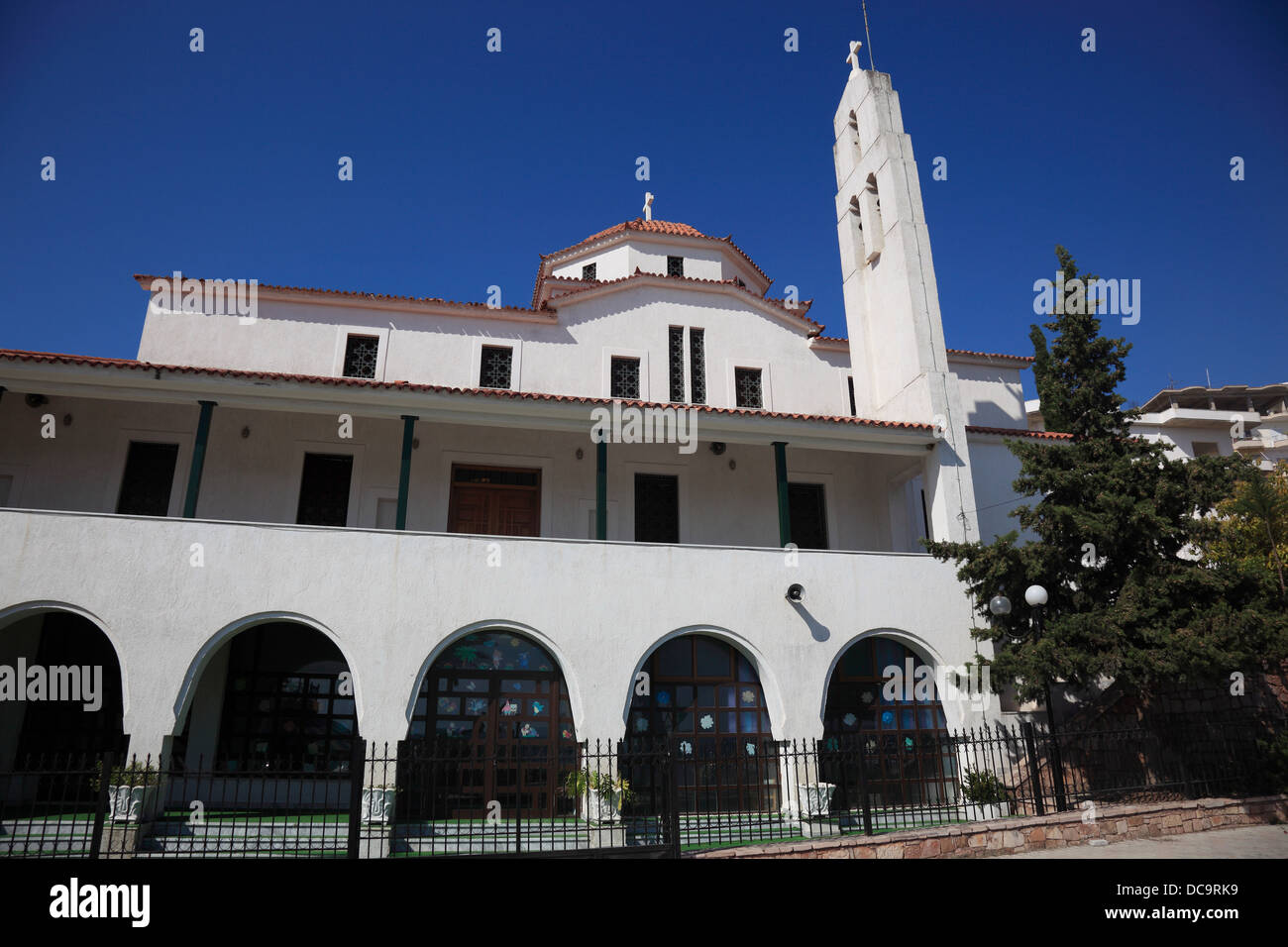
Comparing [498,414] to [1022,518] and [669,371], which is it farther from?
[1022,518]

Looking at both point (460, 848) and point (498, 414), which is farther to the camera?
point (498, 414)

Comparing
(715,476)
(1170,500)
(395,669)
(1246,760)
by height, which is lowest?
(1246,760)

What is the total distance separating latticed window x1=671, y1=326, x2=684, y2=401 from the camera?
1830cm

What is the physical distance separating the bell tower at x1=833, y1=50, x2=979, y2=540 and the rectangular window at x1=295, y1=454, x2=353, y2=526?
11037 mm

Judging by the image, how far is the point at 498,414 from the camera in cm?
1379

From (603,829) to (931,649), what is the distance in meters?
6.51

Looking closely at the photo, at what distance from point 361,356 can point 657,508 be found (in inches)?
295

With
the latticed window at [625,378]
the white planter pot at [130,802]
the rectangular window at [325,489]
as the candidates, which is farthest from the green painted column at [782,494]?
the white planter pot at [130,802]

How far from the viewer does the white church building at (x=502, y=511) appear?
1182cm

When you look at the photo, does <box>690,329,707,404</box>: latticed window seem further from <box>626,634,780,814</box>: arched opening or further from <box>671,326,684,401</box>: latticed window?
<box>626,634,780,814</box>: arched opening

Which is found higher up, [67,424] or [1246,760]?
[67,424]

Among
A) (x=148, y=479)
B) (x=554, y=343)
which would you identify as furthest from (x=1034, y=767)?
(x=148, y=479)

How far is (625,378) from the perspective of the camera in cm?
1850
